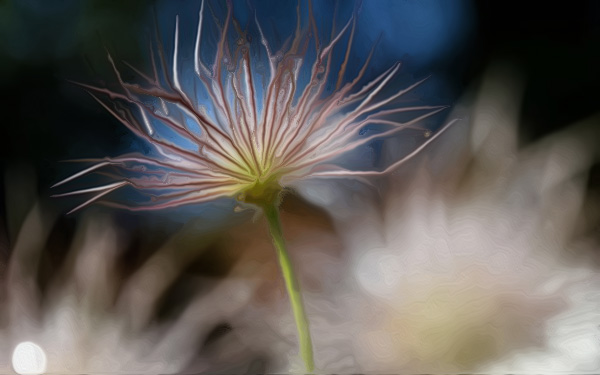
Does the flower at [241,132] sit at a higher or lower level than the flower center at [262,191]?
higher

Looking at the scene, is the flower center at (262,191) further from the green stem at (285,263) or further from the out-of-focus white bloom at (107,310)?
the out-of-focus white bloom at (107,310)

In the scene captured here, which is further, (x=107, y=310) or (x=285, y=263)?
(x=107, y=310)

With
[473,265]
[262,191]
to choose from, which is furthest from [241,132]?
[473,265]

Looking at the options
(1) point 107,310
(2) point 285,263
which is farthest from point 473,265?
(1) point 107,310

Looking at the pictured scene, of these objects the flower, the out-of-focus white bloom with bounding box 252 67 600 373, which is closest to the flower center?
the flower

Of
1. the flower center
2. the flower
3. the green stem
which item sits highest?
the flower

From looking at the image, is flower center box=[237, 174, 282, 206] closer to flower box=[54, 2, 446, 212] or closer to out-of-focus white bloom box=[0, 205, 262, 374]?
flower box=[54, 2, 446, 212]

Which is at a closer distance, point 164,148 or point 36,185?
point 164,148

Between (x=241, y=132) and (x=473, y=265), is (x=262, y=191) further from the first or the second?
(x=473, y=265)

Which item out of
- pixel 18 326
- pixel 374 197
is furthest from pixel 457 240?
pixel 18 326

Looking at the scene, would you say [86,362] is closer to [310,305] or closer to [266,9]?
[310,305]

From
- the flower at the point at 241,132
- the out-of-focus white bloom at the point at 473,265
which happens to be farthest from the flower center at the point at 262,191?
the out-of-focus white bloom at the point at 473,265
